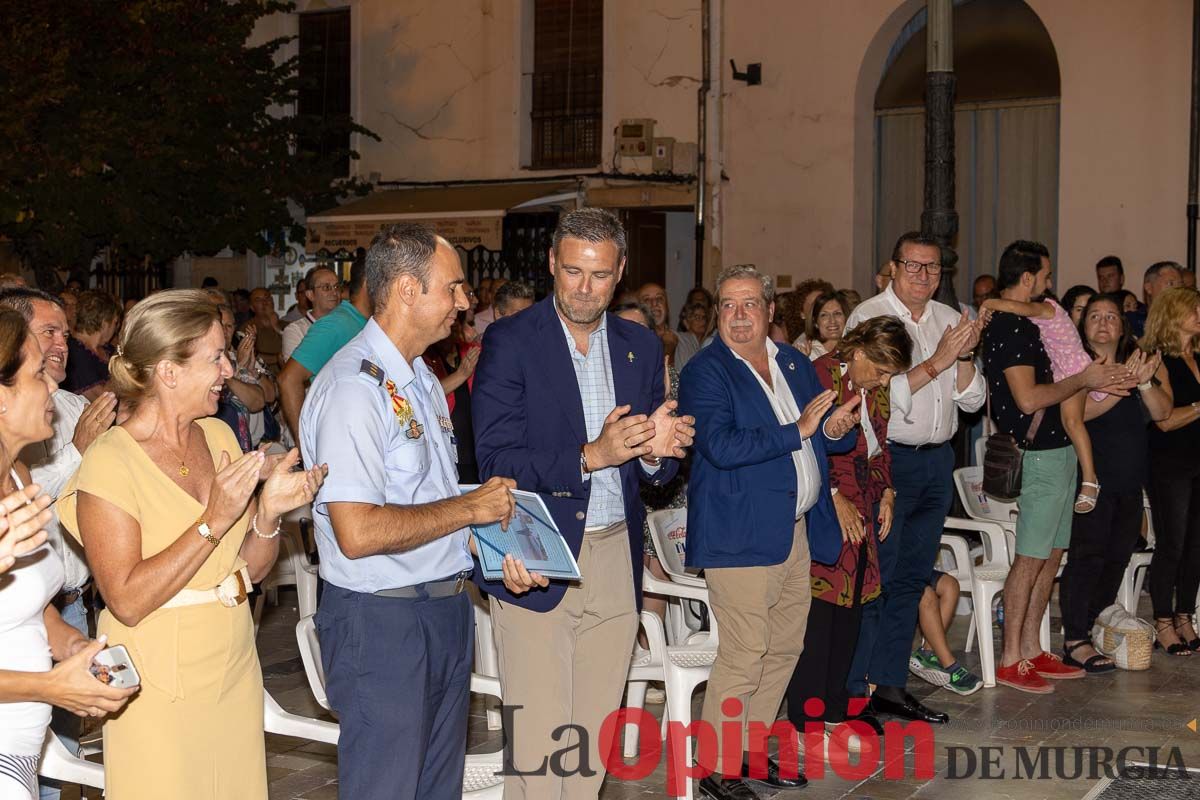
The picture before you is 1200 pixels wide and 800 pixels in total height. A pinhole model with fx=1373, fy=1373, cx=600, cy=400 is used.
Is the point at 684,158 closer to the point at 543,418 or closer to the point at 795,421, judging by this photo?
the point at 795,421

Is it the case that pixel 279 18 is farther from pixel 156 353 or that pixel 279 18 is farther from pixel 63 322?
pixel 156 353

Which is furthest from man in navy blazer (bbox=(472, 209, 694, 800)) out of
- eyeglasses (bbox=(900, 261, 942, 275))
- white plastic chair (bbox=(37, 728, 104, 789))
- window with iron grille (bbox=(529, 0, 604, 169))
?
window with iron grille (bbox=(529, 0, 604, 169))

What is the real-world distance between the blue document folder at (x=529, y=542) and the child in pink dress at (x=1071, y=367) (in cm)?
407

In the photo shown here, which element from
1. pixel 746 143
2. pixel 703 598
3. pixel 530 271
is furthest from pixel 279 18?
pixel 703 598

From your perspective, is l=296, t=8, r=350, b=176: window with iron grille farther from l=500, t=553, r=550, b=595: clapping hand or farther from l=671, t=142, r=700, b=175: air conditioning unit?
l=500, t=553, r=550, b=595: clapping hand

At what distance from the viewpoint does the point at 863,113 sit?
621 inches

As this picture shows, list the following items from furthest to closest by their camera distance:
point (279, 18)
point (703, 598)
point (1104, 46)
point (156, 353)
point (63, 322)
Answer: point (279, 18) → point (1104, 46) → point (703, 598) → point (63, 322) → point (156, 353)

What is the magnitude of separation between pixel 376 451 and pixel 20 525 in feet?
2.89

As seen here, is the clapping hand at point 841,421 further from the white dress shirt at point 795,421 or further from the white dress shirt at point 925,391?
the white dress shirt at point 925,391

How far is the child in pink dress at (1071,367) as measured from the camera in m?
7.09

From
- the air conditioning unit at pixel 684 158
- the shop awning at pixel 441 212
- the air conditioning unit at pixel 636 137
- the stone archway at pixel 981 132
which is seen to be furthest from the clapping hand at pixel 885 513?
the air conditioning unit at pixel 636 137

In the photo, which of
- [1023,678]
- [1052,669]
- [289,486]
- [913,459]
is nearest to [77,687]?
[289,486]

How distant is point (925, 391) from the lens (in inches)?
254

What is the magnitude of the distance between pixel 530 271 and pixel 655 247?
64.7 inches
